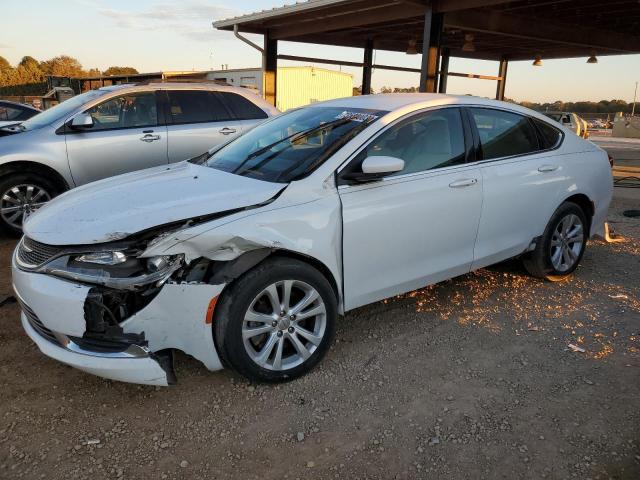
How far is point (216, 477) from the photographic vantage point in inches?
91.7

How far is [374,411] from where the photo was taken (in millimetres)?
2814

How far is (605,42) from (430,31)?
21.6 feet

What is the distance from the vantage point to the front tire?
110 inches

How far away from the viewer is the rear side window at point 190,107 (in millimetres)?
6523

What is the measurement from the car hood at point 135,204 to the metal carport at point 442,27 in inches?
293

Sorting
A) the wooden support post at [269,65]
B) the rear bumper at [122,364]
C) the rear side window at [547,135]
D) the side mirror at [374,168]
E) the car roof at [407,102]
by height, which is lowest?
the rear bumper at [122,364]

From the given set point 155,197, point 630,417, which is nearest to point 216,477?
point 155,197

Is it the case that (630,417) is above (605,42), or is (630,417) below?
below

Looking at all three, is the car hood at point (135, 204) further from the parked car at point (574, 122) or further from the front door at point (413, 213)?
the parked car at point (574, 122)

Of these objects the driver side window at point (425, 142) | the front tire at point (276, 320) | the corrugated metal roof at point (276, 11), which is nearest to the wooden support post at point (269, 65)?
the corrugated metal roof at point (276, 11)

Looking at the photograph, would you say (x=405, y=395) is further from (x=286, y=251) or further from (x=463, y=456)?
(x=286, y=251)

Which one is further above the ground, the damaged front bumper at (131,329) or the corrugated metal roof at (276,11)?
the corrugated metal roof at (276,11)

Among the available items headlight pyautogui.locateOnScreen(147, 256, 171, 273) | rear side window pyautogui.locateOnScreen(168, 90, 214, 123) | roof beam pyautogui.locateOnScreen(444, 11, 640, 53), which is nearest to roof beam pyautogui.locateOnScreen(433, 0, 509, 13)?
roof beam pyautogui.locateOnScreen(444, 11, 640, 53)

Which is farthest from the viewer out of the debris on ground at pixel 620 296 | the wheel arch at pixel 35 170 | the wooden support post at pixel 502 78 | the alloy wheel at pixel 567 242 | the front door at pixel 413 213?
the wooden support post at pixel 502 78
